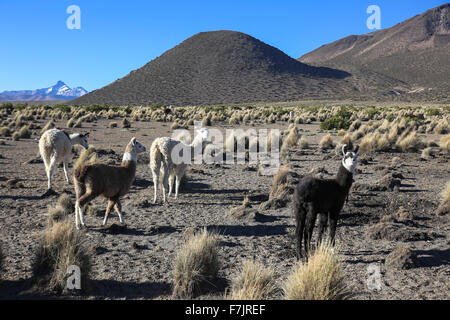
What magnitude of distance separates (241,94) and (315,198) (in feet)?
292

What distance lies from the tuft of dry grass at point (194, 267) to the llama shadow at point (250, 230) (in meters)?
1.76

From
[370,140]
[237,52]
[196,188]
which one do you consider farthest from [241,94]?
[196,188]

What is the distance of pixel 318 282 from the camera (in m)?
3.83

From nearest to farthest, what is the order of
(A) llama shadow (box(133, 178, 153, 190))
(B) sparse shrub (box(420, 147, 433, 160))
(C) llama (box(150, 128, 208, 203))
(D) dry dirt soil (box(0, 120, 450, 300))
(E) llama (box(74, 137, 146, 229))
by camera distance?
(D) dry dirt soil (box(0, 120, 450, 300)) < (E) llama (box(74, 137, 146, 229)) < (C) llama (box(150, 128, 208, 203)) < (A) llama shadow (box(133, 178, 153, 190)) < (B) sparse shrub (box(420, 147, 433, 160))

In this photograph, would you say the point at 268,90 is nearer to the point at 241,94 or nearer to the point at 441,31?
the point at 241,94

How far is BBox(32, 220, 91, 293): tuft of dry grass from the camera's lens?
178 inches

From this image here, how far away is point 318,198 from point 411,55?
136 metres

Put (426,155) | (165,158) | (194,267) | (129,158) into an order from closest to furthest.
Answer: (194,267) → (129,158) → (165,158) → (426,155)

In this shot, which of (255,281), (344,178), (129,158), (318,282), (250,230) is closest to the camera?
(318,282)

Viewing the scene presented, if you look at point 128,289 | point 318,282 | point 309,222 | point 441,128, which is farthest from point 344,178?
point 441,128

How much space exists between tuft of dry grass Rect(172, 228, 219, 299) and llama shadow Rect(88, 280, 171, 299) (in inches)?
9.1

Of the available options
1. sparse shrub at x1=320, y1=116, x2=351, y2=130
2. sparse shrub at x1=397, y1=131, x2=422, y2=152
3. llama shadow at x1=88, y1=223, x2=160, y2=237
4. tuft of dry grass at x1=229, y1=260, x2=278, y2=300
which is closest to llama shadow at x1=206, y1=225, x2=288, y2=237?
llama shadow at x1=88, y1=223, x2=160, y2=237

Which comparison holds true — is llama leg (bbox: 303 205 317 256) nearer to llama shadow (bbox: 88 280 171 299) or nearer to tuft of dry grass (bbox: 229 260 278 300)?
tuft of dry grass (bbox: 229 260 278 300)

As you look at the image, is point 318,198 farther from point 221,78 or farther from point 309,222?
point 221,78
